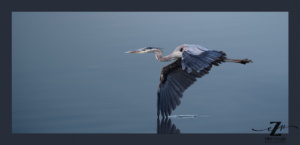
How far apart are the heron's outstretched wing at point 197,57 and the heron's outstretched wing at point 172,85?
58cm

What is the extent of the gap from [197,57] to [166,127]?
152cm

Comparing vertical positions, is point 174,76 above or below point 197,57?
below

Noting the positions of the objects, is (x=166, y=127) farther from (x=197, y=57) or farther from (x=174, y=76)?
(x=197, y=57)

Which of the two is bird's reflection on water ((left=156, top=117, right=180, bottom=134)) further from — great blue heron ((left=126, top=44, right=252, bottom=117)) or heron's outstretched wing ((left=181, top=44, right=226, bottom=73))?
heron's outstretched wing ((left=181, top=44, right=226, bottom=73))

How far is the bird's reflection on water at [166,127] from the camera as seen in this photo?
7.31m

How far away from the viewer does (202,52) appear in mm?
7668

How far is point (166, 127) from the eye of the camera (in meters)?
7.49

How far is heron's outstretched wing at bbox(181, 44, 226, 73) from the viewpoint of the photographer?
287 inches

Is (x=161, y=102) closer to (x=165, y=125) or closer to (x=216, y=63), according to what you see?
(x=165, y=125)

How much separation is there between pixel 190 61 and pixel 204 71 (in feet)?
3.49

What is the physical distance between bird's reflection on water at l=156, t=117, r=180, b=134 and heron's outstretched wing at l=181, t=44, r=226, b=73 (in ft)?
3.98

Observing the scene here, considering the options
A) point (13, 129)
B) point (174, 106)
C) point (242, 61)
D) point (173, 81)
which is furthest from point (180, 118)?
point (13, 129)

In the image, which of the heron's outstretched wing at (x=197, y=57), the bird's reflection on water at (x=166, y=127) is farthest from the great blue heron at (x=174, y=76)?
the bird's reflection on water at (x=166, y=127)

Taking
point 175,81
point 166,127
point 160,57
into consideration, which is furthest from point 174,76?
point 166,127
